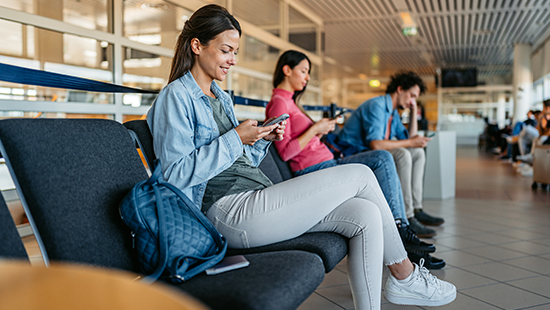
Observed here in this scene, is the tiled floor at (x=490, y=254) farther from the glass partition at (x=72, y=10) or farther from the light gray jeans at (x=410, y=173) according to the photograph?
the glass partition at (x=72, y=10)

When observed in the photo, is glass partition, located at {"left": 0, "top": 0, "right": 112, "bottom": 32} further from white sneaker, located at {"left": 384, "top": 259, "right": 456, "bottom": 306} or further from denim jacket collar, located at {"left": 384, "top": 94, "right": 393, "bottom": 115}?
white sneaker, located at {"left": 384, "top": 259, "right": 456, "bottom": 306}

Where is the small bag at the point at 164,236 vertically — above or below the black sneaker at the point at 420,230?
above

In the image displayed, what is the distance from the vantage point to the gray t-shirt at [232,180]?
1424mm

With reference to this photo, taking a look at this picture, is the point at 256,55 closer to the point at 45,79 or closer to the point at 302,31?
the point at 302,31

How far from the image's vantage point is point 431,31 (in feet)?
34.8

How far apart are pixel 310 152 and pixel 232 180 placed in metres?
0.95

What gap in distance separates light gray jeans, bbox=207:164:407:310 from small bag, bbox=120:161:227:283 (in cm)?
21

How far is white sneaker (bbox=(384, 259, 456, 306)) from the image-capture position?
5.52 feet

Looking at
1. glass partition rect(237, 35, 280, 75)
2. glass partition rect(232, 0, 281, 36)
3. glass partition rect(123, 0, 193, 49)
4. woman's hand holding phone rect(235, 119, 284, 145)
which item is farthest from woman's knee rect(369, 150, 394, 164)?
glass partition rect(232, 0, 281, 36)

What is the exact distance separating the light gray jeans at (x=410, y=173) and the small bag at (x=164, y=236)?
233 centimetres

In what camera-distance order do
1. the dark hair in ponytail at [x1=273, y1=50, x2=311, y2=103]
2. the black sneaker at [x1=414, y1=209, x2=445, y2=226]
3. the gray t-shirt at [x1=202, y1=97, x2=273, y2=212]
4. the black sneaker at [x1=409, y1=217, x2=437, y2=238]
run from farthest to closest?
the black sneaker at [x1=414, y1=209, x2=445, y2=226] → the black sneaker at [x1=409, y1=217, x2=437, y2=238] → the dark hair in ponytail at [x1=273, y1=50, x2=311, y2=103] → the gray t-shirt at [x1=202, y1=97, x2=273, y2=212]

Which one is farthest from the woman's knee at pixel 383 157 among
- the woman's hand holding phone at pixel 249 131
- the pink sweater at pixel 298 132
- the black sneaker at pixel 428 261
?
the woman's hand holding phone at pixel 249 131

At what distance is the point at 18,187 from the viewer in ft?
3.39

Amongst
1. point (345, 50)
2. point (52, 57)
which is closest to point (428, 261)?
point (52, 57)
